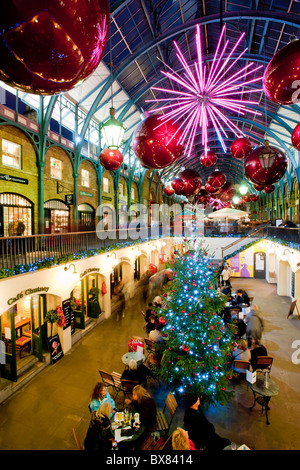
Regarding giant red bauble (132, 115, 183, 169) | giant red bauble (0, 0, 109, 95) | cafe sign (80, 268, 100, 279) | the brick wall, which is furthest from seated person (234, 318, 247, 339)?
the brick wall

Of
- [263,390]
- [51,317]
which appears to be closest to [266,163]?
[263,390]

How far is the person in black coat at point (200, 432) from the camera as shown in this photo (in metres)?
4.04

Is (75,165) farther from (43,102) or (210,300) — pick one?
(210,300)

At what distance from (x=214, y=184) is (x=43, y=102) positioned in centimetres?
939

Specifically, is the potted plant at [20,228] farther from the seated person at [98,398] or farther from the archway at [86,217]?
the seated person at [98,398]

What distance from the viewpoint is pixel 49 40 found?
44.4 inches

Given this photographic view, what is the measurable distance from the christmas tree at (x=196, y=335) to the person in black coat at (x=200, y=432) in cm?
78

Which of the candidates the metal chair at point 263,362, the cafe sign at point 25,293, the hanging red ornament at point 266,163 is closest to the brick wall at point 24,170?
the cafe sign at point 25,293

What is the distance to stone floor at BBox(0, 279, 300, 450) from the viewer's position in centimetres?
490

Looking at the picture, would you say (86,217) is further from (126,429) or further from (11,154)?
(126,429)

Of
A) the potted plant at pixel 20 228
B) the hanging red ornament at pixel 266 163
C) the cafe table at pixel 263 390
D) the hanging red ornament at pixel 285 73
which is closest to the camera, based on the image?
the hanging red ornament at pixel 285 73

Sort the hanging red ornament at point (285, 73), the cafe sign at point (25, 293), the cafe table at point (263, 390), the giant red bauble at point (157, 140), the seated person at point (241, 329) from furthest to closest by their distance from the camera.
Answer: the seated person at point (241, 329) < the cafe sign at point (25, 293) < the cafe table at point (263, 390) < the giant red bauble at point (157, 140) < the hanging red ornament at point (285, 73)

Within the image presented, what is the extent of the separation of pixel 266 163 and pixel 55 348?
8.67 meters

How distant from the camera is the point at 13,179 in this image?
31.8 ft
